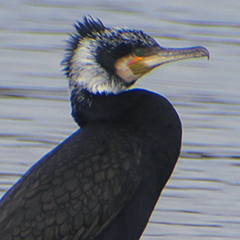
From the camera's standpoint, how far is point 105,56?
6758 mm

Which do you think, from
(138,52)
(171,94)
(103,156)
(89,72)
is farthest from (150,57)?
(171,94)

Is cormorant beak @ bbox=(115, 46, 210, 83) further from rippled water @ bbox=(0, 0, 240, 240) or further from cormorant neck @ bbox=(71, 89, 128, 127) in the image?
rippled water @ bbox=(0, 0, 240, 240)

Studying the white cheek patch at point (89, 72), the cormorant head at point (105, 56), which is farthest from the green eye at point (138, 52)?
the white cheek patch at point (89, 72)

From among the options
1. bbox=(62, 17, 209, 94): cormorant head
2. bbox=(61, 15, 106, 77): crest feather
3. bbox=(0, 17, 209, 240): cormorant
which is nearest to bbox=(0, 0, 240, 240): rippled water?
bbox=(0, 17, 209, 240): cormorant

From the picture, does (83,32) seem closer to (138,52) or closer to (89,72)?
(89,72)

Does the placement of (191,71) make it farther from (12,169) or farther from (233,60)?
(12,169)

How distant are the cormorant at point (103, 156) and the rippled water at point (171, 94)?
4.66 feet

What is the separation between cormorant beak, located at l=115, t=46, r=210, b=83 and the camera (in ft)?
22.5

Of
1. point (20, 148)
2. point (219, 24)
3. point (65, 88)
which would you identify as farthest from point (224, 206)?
point (219, 24)

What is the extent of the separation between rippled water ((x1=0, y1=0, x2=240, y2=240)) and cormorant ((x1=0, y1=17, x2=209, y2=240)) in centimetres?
142

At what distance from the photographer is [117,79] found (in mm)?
6801

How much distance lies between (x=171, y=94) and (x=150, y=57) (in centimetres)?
369

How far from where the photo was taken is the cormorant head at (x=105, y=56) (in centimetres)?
671

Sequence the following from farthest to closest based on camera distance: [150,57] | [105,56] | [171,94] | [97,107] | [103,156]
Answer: [171,94] < [150,57] < [105,56] < [97,107] < [103,156]
